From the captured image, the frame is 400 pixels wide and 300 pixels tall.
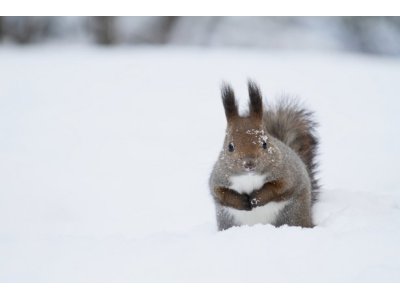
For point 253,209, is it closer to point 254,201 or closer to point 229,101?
point 254,201

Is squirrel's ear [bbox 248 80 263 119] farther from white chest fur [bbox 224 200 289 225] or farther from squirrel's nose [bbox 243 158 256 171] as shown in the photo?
white chest fur [bbox 224 200 289 225]

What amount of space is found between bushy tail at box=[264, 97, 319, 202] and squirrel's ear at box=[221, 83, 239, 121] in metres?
0.68

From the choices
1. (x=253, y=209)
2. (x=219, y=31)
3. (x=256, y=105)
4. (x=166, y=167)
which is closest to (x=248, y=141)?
(x=256, y=105)

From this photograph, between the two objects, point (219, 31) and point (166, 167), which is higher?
point (219, 31)

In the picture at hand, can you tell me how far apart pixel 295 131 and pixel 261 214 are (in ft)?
2.89

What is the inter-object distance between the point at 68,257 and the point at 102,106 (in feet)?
12.8

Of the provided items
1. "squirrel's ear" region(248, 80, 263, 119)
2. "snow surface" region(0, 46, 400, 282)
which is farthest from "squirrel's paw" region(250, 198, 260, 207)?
"squirrel's ear" region(248, 80, 263, 119)

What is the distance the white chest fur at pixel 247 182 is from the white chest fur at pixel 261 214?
10cm

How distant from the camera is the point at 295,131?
15.3ft

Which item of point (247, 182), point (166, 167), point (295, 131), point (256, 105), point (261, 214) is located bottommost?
point (261, 214)

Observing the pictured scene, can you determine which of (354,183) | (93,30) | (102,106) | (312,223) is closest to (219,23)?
(93,30)

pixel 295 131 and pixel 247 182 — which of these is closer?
pixel 247 182

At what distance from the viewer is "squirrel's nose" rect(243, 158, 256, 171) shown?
3793mm

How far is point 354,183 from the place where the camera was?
216 inches
